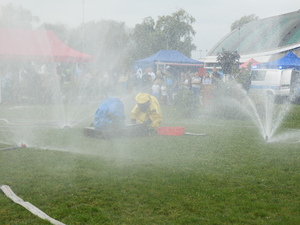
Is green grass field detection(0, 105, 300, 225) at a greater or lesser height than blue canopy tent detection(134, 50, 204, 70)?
lesser

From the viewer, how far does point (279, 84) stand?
3103 centimetres

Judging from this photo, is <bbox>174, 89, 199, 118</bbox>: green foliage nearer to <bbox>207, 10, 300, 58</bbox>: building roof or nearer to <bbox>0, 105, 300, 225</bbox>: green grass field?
<bbox>0, 105, 300, 225</bbox>: green grass field

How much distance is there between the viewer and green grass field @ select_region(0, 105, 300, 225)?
629cm

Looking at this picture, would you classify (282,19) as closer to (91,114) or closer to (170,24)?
(170,24)

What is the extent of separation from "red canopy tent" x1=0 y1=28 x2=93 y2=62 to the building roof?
109 feet

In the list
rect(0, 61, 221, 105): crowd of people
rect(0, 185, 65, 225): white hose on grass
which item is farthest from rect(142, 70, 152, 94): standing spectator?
rect(0, 185, 65, 225): white hose on grass

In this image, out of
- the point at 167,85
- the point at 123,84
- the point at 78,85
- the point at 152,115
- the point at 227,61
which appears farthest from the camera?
the point at 227,61

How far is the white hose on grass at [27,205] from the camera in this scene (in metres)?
5.96

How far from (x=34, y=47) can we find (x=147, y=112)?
1400 cm

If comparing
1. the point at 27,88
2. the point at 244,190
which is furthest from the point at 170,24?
the point at 244,190

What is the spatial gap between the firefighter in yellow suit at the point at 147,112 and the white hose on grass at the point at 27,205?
7.24 m

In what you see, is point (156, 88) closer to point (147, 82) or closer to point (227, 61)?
point (147, 82)

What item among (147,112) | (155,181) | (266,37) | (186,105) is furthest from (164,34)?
(266,37)

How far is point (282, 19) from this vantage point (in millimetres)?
72750
